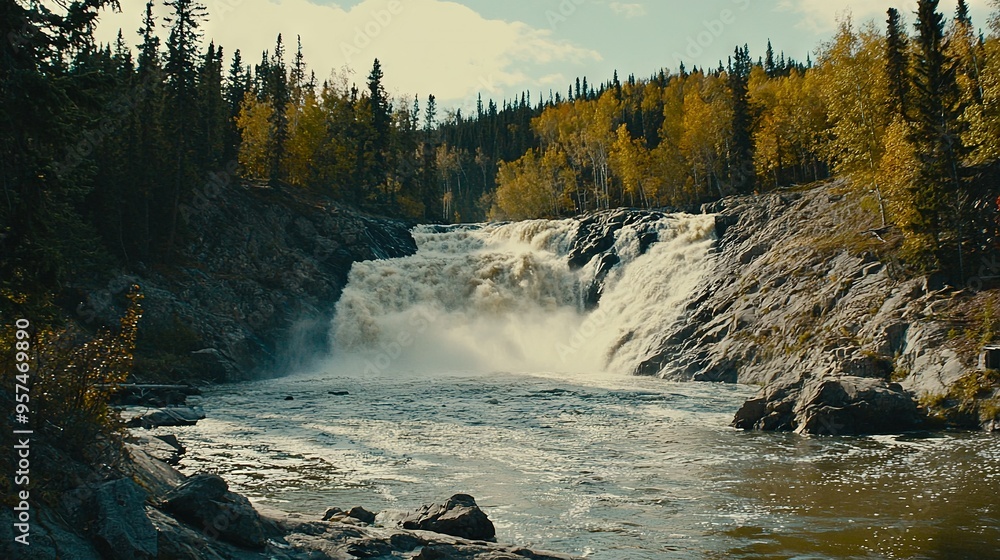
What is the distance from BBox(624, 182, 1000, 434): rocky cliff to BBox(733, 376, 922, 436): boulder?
0.12ft

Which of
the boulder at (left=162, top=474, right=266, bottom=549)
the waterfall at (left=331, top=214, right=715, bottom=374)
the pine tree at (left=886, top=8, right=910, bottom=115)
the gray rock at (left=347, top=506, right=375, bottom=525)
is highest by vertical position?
the pine tree at (left=886, top=8, right=910, bottom=115)

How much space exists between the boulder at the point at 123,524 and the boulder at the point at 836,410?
68.0ft

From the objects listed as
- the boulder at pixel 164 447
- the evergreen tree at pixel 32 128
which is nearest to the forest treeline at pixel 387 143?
the evergreen tree at pixel 32 128

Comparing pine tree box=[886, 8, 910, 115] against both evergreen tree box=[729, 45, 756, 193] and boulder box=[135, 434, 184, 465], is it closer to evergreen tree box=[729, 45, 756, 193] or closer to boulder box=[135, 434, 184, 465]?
evergreen tree box=[729, 45, 756, 193]

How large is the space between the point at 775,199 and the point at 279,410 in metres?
39.1

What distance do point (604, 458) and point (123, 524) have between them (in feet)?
46.1

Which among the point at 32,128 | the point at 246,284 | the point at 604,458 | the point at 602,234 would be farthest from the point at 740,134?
the point at 32,128

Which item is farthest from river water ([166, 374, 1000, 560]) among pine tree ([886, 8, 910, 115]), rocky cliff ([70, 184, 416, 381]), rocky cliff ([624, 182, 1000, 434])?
pine tree ([886, 8, 910, 115])

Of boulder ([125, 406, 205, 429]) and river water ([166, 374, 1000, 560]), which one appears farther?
boulder ([125, 406, 205, 429])

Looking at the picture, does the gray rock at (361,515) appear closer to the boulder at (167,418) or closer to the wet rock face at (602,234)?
the boulder at (167,418)

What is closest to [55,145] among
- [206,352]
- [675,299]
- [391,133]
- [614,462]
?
[614,462]

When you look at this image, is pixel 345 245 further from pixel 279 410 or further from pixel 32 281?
pixel 32 281

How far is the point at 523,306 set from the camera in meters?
57.2

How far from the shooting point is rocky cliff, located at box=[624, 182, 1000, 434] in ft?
79.5
